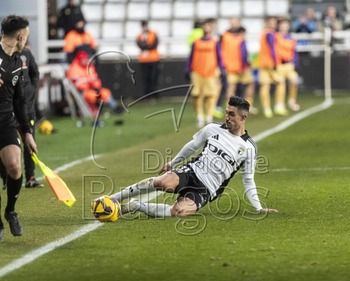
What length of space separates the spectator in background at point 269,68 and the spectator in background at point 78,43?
169 inches

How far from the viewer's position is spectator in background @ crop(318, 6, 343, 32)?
36.3 meters

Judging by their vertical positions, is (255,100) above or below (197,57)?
below

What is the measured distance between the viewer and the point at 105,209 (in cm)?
1155

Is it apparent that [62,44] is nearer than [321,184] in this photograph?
No

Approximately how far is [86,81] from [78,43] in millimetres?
1051

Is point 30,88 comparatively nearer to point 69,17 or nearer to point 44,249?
point 44,249

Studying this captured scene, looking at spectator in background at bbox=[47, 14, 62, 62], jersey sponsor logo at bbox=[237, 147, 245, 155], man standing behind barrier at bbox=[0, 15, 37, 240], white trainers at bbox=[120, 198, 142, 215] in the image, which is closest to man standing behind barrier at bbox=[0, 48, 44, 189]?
white trainers at bbox=[120, 198, 142, 215]

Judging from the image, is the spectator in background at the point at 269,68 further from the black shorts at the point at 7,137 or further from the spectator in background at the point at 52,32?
the black shorts at the point at 7,137

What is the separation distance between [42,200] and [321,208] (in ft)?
11.2

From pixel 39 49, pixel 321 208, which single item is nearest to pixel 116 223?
pixel 321 208

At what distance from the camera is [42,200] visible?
13.9 meters

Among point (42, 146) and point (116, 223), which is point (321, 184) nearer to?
point (116, 223)

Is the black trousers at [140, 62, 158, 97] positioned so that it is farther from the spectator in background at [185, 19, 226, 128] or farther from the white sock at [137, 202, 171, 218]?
the white sock at [137, 202, 171, 218]

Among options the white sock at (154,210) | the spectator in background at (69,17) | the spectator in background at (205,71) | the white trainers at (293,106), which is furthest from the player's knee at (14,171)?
the spectator in background at (69,17)
